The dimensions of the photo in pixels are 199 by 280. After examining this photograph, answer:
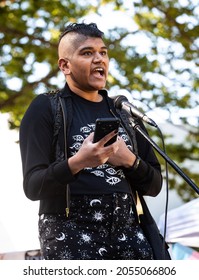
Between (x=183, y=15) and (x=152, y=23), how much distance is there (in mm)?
582

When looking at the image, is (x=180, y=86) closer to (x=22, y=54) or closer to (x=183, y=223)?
(x=22, y=54)

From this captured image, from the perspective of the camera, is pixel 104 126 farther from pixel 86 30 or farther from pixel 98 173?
pixel 86 30

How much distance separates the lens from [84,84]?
8.28 ft

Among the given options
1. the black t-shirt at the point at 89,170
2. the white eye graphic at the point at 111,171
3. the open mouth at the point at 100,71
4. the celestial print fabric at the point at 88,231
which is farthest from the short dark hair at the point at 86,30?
the celestial print fabric at the point at 88,231

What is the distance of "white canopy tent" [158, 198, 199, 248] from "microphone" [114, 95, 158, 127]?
145 inches

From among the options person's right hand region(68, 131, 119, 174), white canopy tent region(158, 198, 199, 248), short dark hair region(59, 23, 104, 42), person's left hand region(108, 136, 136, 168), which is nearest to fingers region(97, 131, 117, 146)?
person's right hand region(68, 131, 119, 174)

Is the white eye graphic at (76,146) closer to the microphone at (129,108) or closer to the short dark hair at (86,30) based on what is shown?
the microphone at (129,108)

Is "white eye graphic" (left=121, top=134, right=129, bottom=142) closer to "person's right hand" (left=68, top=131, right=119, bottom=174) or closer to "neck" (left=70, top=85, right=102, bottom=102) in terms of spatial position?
"neck" (left=70, top=85, right=102, bottom=102)

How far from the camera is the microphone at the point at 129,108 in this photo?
2.36 metres

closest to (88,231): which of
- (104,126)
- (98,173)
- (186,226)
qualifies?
(98,173)

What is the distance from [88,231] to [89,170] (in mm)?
223

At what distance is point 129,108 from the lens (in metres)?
2.43

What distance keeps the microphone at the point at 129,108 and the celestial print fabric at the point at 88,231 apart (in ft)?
0.96
